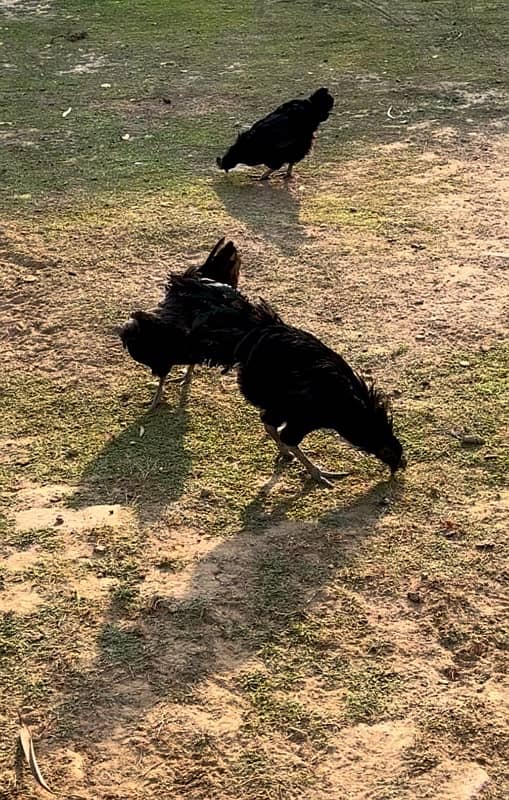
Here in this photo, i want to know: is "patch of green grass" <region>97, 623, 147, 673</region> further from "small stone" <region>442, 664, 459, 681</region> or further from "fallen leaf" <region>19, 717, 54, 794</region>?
"small stone" <region>442, 664, 459, 681</region>

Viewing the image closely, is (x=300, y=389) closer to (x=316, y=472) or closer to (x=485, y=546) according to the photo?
(x=316, y=472)

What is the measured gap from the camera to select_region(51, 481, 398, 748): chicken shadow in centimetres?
378

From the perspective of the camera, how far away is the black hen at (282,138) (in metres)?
8.30

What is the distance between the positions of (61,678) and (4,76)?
900 centimetres

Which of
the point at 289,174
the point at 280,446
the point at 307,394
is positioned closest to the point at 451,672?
the point at 307,394

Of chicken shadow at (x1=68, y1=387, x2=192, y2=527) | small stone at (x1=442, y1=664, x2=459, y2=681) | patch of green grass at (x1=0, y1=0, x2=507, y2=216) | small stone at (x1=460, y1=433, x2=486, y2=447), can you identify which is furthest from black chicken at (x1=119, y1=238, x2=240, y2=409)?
patch of green grass at (x1=0, y1=0, x2=507, y2=216)

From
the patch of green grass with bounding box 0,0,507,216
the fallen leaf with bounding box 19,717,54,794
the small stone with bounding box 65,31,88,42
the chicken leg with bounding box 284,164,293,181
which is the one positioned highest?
the small stone with bounding box 65,31,88,42

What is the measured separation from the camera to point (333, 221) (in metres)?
7.66

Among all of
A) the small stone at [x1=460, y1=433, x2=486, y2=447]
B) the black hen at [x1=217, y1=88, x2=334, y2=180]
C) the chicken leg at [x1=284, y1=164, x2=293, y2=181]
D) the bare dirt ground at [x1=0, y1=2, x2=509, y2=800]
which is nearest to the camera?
the bare dirt ground at [x1=0, y1=2, x2=509, y2=800]

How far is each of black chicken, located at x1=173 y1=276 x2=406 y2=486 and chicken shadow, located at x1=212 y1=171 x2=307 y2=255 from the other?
241 cm

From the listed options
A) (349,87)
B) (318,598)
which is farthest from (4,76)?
(318,598)

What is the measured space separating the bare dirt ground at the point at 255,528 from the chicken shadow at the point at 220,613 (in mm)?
10

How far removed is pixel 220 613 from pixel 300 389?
1189 mm

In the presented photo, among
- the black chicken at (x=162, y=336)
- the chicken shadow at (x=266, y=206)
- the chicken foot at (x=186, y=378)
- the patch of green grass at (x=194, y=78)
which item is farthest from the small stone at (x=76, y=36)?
the chicken foot at (x=186, y=378)
